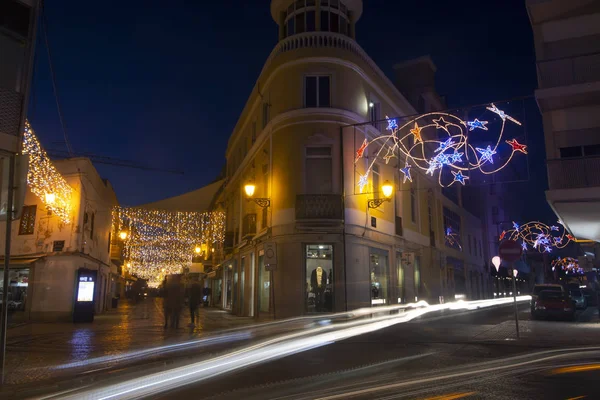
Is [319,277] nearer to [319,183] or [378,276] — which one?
[378,276]

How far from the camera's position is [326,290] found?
20.3 m

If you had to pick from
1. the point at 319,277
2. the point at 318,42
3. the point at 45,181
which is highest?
the point at 318,42

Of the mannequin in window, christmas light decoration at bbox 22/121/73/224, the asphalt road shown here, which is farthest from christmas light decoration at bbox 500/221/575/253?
christmas light decoration at bbox 22/121/73/224

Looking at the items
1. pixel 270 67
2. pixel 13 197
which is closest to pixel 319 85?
pixel 270 67

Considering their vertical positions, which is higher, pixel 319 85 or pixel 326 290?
pixel 319 85

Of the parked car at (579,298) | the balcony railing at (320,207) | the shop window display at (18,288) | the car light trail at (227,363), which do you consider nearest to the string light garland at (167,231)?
the shop window display at (18,288)

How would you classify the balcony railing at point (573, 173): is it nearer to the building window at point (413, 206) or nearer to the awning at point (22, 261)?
the building window at point (413, 206)

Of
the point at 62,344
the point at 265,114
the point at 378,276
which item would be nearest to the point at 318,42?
the point at 265,114

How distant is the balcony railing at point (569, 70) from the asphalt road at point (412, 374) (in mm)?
8153

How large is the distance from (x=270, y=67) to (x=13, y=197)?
16.1 m

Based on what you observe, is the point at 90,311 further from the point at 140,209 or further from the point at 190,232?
the point at 190,232

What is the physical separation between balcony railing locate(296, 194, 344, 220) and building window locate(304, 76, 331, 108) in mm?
4112

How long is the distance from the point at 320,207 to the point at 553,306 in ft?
36.5

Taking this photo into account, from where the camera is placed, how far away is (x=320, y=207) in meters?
20.1
